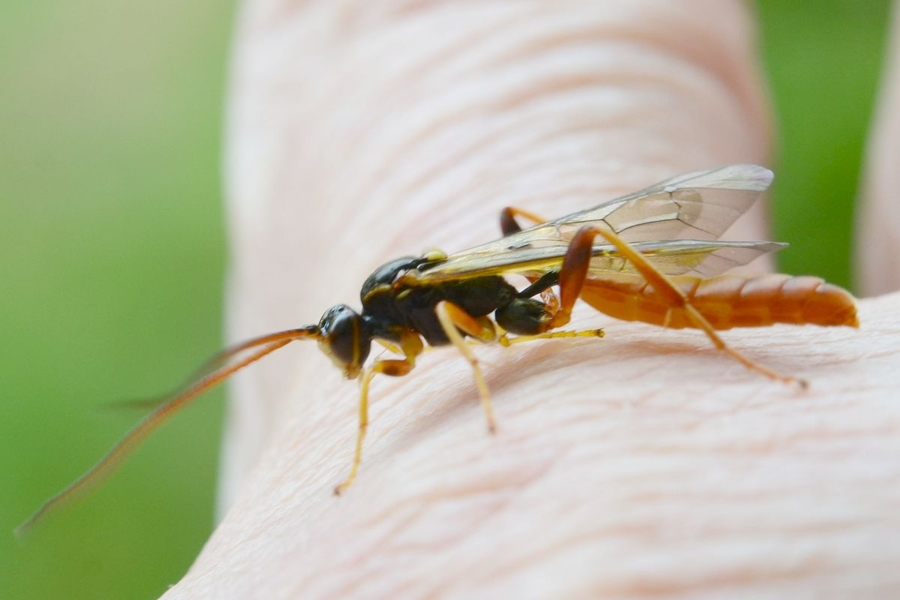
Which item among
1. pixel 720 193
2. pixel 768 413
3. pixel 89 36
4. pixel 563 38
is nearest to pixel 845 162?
pixel 563 38

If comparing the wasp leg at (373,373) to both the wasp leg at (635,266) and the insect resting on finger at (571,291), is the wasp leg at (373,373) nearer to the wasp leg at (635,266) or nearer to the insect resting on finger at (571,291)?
the insect resting on finger at (571,291)

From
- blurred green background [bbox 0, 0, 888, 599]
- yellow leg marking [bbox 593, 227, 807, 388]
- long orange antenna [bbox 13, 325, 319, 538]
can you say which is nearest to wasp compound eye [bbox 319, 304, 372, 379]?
long orange antenna [bbox 13, 325, 319, 538]

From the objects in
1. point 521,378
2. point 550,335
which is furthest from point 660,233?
point 521,378

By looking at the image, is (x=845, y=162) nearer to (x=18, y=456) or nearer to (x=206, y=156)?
(x=206, y=156)

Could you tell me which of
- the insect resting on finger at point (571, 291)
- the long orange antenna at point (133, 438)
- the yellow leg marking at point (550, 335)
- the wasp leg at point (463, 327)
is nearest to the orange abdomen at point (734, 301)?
the insect resting on finger at point (571, 291)

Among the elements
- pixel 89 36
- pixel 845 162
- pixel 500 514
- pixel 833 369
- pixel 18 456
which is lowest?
pixel 845 162

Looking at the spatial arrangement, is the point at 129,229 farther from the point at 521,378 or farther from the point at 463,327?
the point at 521,378
